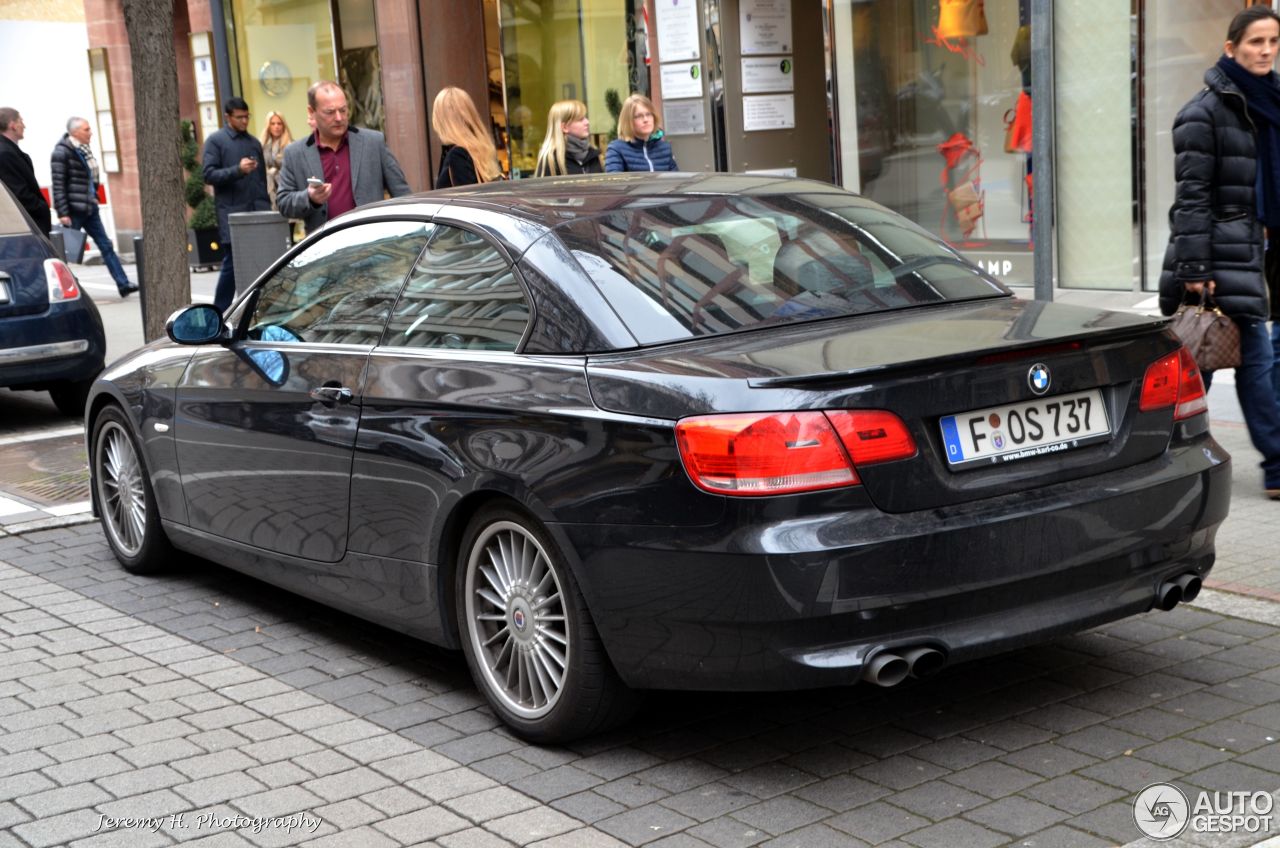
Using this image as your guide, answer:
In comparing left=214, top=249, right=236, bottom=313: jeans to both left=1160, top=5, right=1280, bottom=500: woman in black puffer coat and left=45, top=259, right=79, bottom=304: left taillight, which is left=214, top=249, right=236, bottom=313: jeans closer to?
left=45, top=259, right=79, bottom=304: left taillight

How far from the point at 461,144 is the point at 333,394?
5.01 meters

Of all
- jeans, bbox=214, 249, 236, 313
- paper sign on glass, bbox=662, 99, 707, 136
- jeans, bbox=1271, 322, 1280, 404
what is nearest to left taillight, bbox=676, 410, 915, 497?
jeans, bbox=1271, 322, 1280, 404

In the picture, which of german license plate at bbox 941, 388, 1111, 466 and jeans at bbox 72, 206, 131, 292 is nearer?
german license plate at bbox 941, 388, 1111, 466

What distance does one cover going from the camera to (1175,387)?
4.35 m

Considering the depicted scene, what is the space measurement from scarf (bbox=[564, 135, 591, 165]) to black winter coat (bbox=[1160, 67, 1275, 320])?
15.8 ft

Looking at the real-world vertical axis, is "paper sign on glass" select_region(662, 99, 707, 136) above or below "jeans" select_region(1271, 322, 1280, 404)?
above

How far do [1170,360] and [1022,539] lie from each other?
2.69 ft

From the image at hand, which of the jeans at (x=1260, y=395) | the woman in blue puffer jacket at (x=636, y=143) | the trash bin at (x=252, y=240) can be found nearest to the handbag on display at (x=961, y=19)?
the woman in blue puffer jacket at (x=636, y=143)

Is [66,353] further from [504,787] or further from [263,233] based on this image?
[504,787]

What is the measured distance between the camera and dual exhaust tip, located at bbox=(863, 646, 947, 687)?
3.76m

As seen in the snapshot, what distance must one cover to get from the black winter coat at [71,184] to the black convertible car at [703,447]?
14516mm

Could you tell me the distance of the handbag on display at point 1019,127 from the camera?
12867mm

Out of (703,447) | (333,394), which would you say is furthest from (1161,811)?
(333,394)

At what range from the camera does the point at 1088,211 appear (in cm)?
1218
